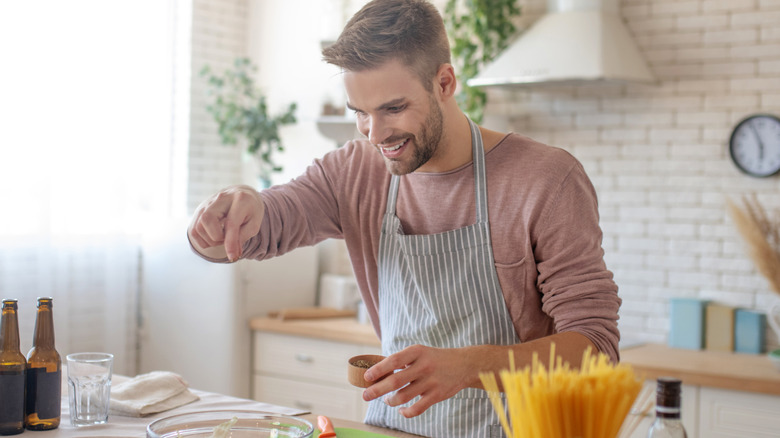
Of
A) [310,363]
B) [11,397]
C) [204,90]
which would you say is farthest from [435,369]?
[204,90]

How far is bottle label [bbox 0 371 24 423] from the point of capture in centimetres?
154

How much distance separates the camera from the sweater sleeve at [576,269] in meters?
1.57

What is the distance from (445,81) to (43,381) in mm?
1081

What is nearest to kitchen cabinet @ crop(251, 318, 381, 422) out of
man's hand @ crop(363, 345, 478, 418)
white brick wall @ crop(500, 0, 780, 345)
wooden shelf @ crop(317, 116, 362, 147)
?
wooden shelf @ crop(317, 116, 362, 147)

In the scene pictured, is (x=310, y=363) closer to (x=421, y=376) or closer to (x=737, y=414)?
(x=737, y=414)

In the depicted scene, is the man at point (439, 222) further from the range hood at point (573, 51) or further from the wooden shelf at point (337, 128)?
the wooden shelf at point (337, 128)

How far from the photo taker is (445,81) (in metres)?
1.82

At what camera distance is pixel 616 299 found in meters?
1.61

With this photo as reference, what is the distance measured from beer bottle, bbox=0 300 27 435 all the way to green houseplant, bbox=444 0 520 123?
2.47 m

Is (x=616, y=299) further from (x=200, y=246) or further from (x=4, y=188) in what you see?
(x=4, y=188)

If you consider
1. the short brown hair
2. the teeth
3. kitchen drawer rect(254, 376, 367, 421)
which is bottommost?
kitchen drawer rect(254, 376, 367, 421)

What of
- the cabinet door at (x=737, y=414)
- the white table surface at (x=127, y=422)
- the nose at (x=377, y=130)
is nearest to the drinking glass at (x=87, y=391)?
the white table surface at (x=127, y=422)

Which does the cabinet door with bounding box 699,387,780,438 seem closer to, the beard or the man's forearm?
the man's forearm

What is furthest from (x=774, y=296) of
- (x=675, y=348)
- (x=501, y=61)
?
(x=501, y=61)
